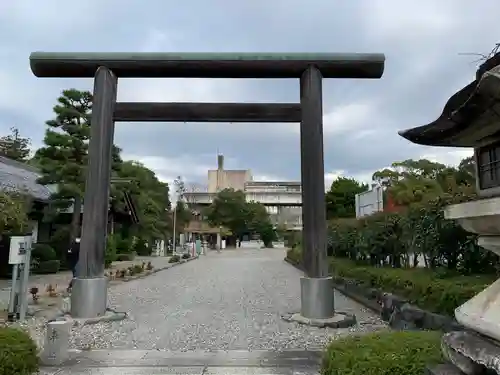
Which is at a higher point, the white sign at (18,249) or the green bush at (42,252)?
the white sign at (18,249)

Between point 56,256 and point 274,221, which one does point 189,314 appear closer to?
point 56,256

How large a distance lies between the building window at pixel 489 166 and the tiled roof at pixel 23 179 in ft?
51.9

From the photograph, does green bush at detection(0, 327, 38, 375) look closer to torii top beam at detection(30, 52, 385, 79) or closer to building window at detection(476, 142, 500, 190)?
building window at detection(476, 142, 500, 190)

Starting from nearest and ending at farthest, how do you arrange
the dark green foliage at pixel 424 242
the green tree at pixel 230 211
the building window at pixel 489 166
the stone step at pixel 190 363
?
1. the building window at pixel 489 166
2. the stone step at pixel 190 363
3. the dark green foliage at pixel 424 242
4. the green tree at pixel 230 211

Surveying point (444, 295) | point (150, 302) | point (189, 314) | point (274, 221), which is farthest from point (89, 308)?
point (274, 221)

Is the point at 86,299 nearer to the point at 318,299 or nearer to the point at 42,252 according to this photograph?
the point at 318,299

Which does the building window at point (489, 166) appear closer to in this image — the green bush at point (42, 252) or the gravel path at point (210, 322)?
the gravel path at point (210, 322)

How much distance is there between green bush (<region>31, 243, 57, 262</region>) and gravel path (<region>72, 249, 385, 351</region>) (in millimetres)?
5462

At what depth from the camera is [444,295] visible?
5.83 m

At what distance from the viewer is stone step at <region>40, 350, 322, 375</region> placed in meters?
4.88

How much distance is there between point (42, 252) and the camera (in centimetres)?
1706

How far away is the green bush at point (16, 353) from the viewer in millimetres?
4172

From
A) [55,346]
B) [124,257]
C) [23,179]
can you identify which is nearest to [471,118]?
[55,346]

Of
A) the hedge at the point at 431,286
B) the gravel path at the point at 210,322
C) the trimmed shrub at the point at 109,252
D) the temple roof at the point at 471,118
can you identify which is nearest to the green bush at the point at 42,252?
the trimmed shrub at the point at 109,252
